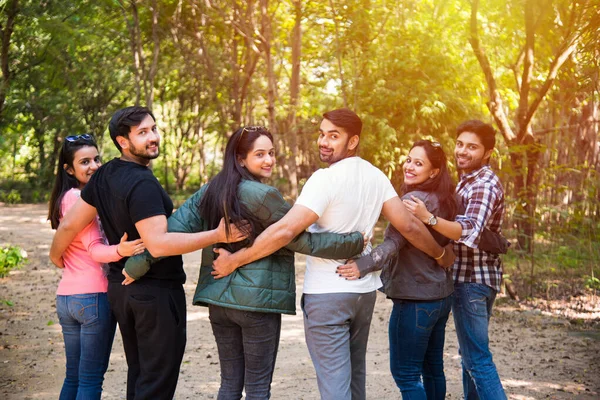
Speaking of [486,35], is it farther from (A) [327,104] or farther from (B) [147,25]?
A: (B) [147,25]

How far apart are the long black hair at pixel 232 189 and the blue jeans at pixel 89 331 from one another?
847mm

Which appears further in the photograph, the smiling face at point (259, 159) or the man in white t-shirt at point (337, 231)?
the smiling face at point (259, 159)

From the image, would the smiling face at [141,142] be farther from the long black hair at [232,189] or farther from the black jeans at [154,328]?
the black jeans at [154,328]

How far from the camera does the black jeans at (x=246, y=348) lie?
10.6 feet

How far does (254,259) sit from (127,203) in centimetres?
66

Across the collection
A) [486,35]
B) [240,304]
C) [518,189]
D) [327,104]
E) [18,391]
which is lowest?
[18,391]

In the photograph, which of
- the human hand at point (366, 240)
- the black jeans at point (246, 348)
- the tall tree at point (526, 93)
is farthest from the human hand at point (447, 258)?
the tall tree at point (526, 93)

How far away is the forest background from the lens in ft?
28.3

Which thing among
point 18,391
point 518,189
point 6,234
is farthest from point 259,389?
point 6,234

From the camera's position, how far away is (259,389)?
10.8 ft

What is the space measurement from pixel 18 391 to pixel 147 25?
15.2 metres

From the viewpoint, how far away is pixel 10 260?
10.3 m

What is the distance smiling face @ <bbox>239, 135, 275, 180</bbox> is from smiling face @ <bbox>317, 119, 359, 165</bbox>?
10.5 inches

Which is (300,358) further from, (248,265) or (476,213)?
(248,265)
